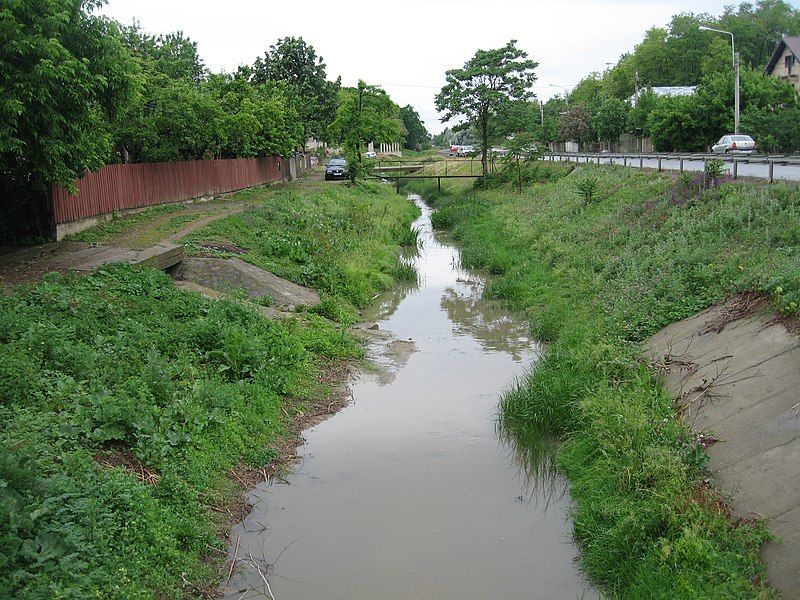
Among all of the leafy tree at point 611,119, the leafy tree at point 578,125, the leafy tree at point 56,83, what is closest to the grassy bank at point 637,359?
the leafy tree at point 56,83

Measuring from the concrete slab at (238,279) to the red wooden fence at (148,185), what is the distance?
170 inches

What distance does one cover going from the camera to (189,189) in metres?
30.0

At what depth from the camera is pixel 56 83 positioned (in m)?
13.5

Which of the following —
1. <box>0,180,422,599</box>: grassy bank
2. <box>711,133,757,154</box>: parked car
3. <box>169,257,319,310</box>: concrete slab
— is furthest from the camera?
<box>711,133,757,154</box>: parked car

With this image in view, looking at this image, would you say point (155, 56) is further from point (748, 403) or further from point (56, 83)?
point (748, 403)

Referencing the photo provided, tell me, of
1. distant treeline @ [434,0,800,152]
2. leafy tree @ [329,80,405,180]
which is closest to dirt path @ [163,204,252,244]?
leafy tree @ [329,80,405,180]

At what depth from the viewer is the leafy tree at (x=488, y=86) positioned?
4531cm

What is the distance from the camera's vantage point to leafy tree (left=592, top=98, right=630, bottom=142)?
227 feet

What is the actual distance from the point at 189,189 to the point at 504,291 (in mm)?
16262

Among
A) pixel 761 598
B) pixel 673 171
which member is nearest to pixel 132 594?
pixel 761 598

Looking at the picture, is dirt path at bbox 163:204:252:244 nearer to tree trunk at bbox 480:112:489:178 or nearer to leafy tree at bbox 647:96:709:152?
tree trunk at bbox 480:112:489:178

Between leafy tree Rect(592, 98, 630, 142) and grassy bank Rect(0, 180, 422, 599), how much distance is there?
59877 millimetres

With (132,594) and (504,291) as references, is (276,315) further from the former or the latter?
(132,594)

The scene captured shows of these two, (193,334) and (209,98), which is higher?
(209,98)
